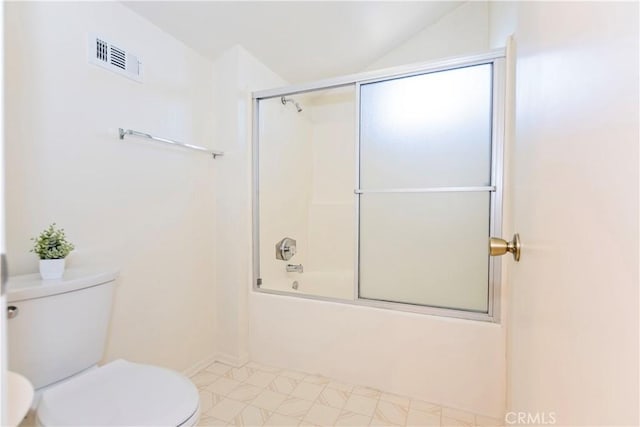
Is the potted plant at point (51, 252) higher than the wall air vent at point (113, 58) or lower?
lower

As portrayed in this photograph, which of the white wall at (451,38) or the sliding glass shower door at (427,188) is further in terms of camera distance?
the white wall at (451,38)

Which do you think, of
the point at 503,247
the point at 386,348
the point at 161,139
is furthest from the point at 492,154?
the point at 161,139

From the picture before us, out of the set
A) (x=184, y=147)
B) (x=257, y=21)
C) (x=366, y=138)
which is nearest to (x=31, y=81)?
(x=184, y=147)

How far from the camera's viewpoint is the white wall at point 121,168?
118 cm

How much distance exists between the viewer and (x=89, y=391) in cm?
100

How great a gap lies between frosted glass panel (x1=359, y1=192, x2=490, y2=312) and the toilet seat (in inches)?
42.4

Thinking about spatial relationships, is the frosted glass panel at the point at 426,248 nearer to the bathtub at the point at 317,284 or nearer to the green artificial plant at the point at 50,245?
the bathtub at the point at 317,284

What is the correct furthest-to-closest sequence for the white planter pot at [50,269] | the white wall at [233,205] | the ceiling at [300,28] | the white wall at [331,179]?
the white wall at [331,179] → the white wall at [233,205] → the ceiling at [300,28] → the white planter pot at [50,269]

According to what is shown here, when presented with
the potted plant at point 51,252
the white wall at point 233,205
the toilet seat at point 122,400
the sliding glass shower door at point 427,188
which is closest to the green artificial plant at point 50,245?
the potted plant at point 51,252

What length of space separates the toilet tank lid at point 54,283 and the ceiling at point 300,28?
129 centimetres

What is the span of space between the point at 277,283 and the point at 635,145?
2.15 metres

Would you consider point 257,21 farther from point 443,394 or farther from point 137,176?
point 443,394

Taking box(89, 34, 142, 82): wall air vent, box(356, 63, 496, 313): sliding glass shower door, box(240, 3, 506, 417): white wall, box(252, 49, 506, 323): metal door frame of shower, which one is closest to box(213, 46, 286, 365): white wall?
box(240, 3, 506, 417): white wall

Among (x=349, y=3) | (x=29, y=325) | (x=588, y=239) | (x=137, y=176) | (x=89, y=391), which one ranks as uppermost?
(x=349, y=3)
